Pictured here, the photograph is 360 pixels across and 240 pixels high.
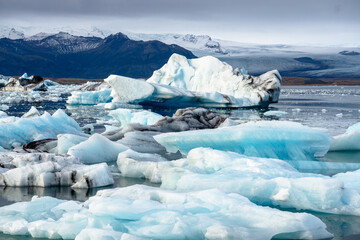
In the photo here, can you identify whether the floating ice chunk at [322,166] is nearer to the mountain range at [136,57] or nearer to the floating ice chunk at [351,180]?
the floating ice chunk at [351,180]

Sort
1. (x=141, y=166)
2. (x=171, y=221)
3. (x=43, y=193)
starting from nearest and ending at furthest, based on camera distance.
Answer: (x=171, y=221) < (x=43, y=193) < (x=141, y=166)

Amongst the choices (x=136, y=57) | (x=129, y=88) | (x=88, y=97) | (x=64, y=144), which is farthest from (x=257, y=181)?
(x=136, y=57)

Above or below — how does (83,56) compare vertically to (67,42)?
below

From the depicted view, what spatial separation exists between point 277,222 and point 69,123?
7189 mm

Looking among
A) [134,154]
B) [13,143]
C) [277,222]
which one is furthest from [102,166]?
[13,143]

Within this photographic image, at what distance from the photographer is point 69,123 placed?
31.4ft

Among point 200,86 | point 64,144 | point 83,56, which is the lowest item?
point 83,56

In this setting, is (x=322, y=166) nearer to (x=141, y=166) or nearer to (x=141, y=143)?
(x=141, y=166)

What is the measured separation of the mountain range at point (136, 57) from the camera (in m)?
102

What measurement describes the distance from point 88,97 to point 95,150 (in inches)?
724

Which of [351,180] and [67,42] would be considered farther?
[67,42]

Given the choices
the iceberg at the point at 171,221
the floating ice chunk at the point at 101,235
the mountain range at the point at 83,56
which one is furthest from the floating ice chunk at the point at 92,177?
the mountain range at the point at 83,56

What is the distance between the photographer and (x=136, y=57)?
528 feet

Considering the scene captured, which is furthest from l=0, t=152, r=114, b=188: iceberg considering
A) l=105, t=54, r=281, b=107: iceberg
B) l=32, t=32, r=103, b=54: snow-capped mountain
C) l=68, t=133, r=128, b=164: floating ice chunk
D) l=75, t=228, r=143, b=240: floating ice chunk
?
l=32, t=32, r=103, b=54: snow-capped mountain
